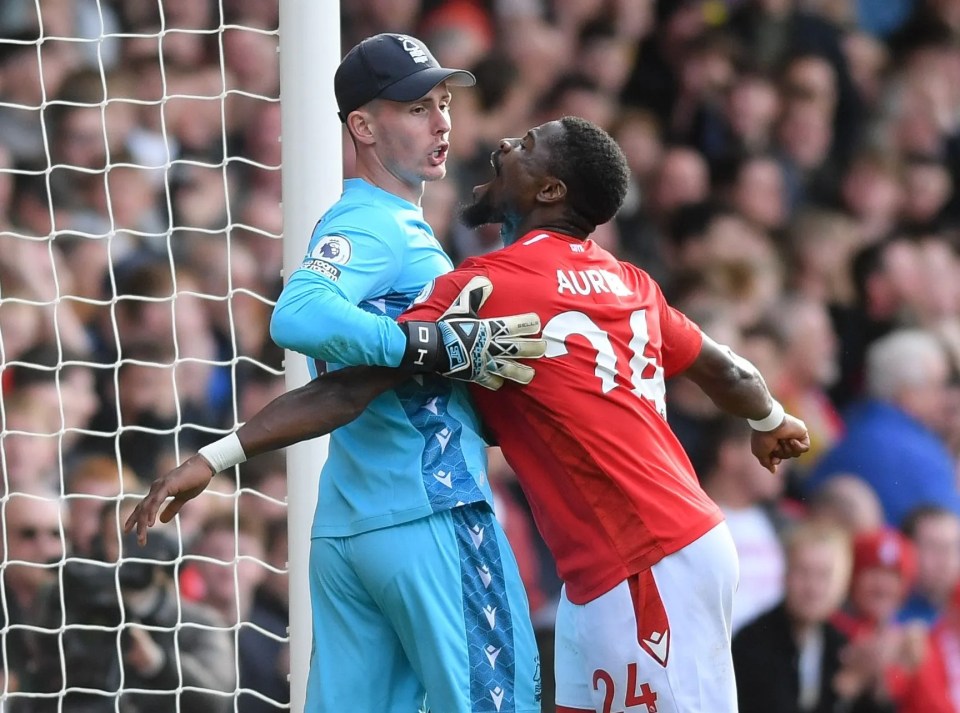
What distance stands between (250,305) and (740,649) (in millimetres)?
2075

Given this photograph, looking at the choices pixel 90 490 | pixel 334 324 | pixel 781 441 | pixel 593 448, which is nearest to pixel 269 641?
pixel 90 490

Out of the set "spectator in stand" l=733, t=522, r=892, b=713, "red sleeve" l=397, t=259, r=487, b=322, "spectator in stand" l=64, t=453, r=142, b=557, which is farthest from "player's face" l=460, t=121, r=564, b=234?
"spectator in stand" l=733, t=522, r=892, b=713

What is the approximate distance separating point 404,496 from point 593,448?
372 mm

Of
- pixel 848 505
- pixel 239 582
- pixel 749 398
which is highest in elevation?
pixel 749 398

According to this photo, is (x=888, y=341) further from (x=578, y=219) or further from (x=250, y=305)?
(x=578, y=219)

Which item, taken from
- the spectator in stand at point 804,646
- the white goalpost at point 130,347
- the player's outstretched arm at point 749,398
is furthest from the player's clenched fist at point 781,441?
the spectator in stand at point 804,646

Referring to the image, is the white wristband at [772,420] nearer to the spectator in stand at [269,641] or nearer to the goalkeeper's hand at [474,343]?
the goalkeeper's hand at [474,343]

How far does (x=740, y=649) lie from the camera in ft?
16.1

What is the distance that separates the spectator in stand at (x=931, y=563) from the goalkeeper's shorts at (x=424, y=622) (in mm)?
2709

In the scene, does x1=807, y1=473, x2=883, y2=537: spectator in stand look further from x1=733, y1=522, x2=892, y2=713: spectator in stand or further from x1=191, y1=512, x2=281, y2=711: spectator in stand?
x1=191, y1=512, x2=281, y2=711: spectator in stand

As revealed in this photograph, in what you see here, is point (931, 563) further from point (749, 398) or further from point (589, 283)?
point (589, 283)

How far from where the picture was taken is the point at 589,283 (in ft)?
9.14

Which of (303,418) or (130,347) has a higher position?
(303,418)

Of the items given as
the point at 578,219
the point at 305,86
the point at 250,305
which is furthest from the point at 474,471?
the point at 250,305
